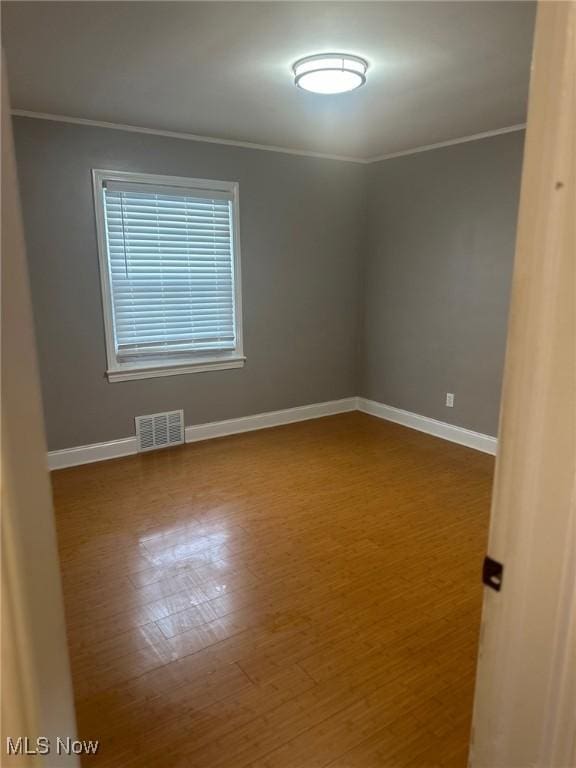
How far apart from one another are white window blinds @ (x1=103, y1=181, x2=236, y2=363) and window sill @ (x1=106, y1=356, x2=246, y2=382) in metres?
0.08

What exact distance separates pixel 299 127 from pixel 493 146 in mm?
1445

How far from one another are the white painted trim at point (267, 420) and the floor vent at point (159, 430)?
101 millimetres

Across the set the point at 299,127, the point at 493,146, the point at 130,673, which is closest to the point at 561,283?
the point at 130,673

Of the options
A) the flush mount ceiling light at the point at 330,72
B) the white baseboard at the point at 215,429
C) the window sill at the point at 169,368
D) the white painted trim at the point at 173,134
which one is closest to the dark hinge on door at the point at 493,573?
the flush mount ceiling light at the point at 330,72

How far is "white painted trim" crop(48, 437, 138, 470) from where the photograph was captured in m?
3.75

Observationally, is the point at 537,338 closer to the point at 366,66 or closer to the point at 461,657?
the point at 461,657

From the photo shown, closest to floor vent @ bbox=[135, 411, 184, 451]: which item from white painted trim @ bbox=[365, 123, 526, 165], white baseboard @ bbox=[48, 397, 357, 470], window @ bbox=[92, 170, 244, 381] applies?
white baseboard @ bbox=[48, 397, 357, 470]

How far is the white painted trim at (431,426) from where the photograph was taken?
411cm

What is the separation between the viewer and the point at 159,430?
4141 millimetres

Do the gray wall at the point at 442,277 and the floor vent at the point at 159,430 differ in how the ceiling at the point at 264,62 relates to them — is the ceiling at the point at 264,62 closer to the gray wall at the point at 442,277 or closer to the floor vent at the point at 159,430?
the gray wall at the point at 442,277

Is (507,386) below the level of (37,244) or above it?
below

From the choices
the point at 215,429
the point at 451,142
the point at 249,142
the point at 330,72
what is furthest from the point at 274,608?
the point at 451,142

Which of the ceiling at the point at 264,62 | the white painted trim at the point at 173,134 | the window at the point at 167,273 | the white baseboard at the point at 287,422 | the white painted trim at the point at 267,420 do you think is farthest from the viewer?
the white painted trim at the point at 267,420

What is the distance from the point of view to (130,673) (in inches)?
74.1
